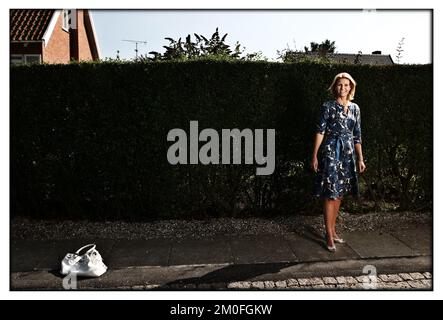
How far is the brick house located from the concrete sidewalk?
11.0 m

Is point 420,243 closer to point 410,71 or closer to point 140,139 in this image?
point 410,71

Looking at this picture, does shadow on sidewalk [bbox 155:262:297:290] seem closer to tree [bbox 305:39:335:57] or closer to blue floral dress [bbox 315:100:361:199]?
blue floral dress [bbox 315:100:361:199]

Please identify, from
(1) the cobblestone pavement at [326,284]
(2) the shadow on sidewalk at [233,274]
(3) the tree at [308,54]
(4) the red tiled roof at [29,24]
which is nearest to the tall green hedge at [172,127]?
(3) the tree at [308,54]

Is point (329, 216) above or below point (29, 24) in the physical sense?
below

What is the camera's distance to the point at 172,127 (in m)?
5.38

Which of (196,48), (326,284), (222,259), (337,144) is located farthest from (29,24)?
(326,284)

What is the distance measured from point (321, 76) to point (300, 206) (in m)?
2.02

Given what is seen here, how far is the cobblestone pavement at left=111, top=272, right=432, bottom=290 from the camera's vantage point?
3744 millimetres

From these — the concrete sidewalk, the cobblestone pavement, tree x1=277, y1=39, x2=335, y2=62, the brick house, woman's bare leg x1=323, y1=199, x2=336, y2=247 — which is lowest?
the cobblestone pavement

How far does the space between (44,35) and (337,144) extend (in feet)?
50.5

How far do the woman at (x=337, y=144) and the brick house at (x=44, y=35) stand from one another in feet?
40.0

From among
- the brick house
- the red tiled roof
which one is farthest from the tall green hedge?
the red tiled roof

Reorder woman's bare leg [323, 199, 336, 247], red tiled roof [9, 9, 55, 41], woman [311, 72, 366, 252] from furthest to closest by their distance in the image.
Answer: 1. red tiled roof [9, 9, 55, 41]
2. woman's bare leg [323, 199, 336, 247]
3. woman [311, 72, 366, 252]

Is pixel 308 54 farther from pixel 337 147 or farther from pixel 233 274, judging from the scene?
pixel 233 274
